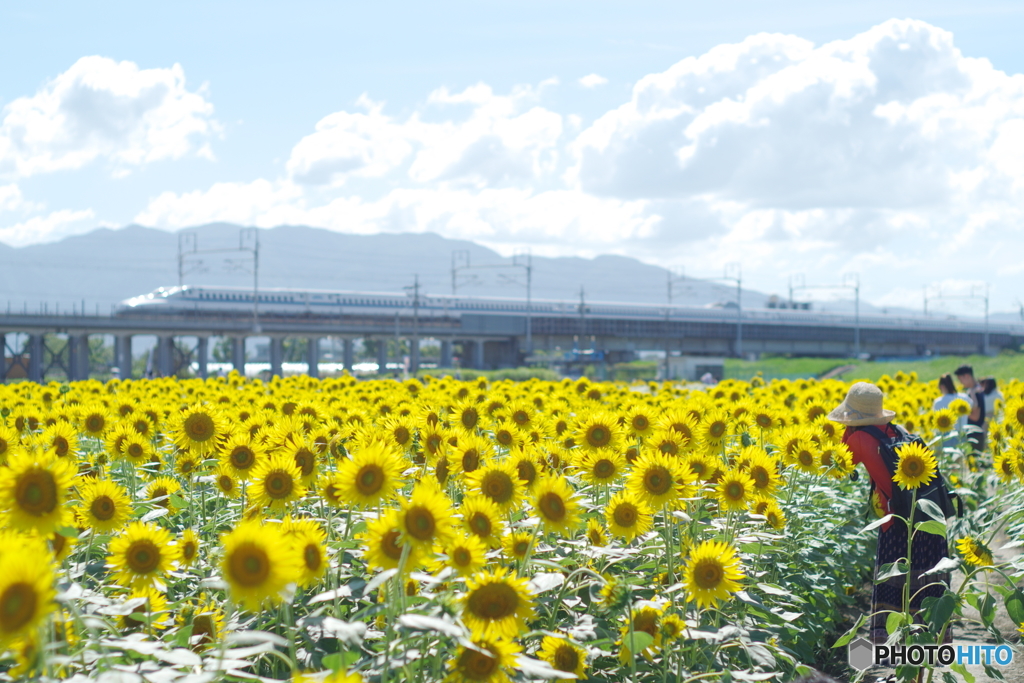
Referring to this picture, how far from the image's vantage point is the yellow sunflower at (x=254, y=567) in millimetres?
2660

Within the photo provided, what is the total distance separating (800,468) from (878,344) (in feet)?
405

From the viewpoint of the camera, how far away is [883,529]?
659cm

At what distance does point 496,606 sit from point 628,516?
1262 mm

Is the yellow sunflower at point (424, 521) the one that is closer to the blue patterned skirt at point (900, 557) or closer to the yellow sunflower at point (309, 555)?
the yellow sunflower at point (309, 555)

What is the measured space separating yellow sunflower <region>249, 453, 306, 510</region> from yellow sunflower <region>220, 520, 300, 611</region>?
4.91 ft

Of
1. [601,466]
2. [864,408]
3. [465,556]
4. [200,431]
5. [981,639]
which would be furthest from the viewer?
[981,639]

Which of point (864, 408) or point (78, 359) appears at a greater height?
point (864, 408)

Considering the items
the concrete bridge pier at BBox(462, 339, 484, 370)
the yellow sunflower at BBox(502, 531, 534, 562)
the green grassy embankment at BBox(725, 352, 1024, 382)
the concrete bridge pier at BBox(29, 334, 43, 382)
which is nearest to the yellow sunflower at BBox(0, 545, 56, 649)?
the yellow sunflower at BBox(502, 531, 534, 562)

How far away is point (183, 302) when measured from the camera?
7056 centimetres

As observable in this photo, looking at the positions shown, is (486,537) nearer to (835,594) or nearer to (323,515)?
(323,515)

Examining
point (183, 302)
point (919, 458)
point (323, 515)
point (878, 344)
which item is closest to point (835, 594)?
point (919, 458)

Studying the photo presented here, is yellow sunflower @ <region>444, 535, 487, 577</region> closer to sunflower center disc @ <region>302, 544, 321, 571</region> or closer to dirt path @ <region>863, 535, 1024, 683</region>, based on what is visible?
sunflower center disc @ <region>302, 544, 321, 571</region>

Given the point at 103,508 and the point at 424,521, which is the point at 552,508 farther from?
the point at 103,508
